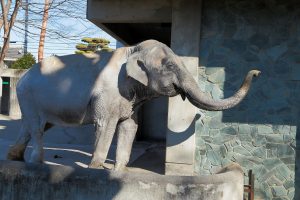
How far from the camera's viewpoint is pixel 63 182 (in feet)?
13.3

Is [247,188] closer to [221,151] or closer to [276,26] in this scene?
[221,151]

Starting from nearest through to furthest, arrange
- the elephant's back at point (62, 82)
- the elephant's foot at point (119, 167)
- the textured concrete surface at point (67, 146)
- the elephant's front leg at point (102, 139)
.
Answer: the elephant's front leg at point (102, 139), the elephant's back at point (62, 82), the elephant's foot at point (119, 167), the textured concrete surface at point (67, 146)

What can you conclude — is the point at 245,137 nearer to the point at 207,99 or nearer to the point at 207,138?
the point at 207,138

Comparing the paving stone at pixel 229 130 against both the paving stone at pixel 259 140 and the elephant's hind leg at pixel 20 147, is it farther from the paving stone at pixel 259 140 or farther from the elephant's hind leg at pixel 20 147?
the elephant's hind leg at pixel 20 147

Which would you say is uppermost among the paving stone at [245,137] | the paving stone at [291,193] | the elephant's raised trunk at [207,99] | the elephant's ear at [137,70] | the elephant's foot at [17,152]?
the elephant's ear at [137,70]

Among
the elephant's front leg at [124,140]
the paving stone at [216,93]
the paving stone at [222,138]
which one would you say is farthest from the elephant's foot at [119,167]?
the paving stone at [216,93]

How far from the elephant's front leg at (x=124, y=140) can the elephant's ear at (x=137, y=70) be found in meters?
0.60

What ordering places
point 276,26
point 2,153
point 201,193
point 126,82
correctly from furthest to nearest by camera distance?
point 2,153, point 276,26, point 126,82, point 201,193

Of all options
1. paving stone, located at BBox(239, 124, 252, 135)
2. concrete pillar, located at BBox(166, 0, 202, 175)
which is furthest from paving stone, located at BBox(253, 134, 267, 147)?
concrete pillar, located at BBox(166, 0, 202, 175)

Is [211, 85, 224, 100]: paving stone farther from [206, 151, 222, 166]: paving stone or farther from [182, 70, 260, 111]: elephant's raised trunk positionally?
[182, 70, 260, 111]: elephant's raised trunk

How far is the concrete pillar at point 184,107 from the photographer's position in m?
6.36

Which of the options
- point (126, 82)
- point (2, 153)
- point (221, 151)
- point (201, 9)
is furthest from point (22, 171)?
point (2, 153)

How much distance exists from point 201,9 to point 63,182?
11.2 ft

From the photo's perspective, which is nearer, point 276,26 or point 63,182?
point 63,182
